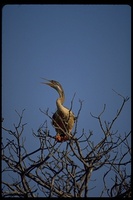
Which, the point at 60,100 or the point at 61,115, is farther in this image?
the point at 60,100

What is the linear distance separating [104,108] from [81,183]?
1.12 meters

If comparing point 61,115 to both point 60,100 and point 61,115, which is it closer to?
point 61,115

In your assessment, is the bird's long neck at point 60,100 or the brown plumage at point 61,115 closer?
the brown plumage at point 61,115

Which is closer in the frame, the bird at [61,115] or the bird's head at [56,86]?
the bird at [61,115]

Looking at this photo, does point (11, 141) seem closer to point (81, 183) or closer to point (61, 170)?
point (61, 170)

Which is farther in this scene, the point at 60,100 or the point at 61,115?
the point at 60,100

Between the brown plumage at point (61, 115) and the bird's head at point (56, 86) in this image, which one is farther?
the bird's head at point (56, 86)

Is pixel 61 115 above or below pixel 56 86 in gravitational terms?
below

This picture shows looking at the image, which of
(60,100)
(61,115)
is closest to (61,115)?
(61,115)

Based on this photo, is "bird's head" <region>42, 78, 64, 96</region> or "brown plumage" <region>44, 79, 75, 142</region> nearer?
"brown plumage" <region>44, 79, 75, 142</region>

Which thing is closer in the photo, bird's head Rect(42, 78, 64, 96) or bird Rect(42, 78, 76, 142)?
bird Rect(42, 78, 76, 142)

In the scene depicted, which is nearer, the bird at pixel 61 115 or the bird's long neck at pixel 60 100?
the bird at pixel 61 115

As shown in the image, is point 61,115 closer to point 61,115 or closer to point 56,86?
point 61,115
